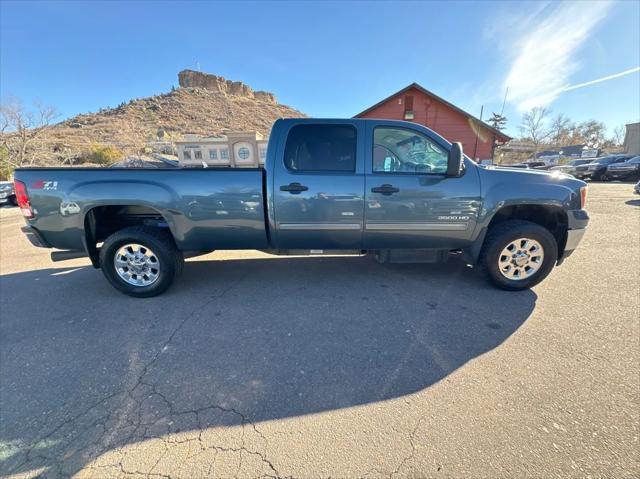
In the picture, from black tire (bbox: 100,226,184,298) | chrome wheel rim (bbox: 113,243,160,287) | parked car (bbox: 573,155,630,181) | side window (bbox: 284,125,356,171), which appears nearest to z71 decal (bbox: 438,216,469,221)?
side window (bbox: 284,125,356,171)

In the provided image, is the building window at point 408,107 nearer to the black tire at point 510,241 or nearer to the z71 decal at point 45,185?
the black tire at point 510,241

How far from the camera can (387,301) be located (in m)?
3.39

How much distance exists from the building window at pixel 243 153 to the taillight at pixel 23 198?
845 inches

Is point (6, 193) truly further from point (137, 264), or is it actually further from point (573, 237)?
point (573, 237)

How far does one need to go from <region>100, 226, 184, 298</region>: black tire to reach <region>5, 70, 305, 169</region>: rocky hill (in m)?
28.4

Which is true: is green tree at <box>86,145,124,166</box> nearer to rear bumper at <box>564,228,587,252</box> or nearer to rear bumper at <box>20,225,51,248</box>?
rear bumper at <box>20,225,51,248</box>

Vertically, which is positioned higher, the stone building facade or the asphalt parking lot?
the stone building facade

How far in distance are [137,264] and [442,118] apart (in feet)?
66.3

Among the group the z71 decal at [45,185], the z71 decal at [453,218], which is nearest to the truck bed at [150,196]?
the z71 decal at [45,185]

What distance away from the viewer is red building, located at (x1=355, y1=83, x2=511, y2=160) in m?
18.4

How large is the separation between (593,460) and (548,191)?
282cm

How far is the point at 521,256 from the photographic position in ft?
11.6

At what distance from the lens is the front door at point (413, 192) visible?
331cm

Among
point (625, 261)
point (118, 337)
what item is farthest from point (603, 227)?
point (118, 337)
